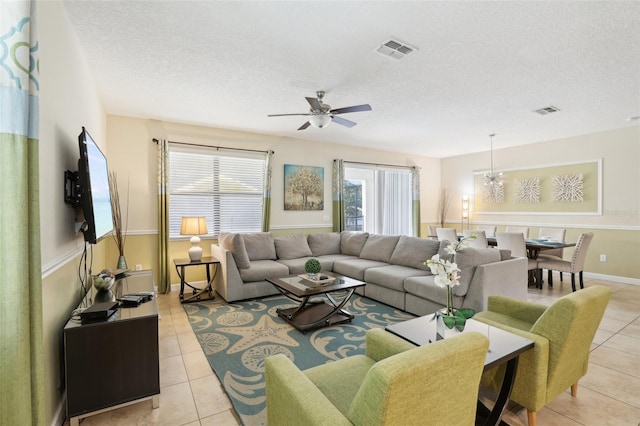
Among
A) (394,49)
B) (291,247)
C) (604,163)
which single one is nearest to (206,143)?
(291,247)

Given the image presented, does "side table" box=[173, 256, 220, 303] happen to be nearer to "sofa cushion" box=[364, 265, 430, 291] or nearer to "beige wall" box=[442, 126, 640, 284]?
"sofa cushion" box=[364, 265, 430, 291]

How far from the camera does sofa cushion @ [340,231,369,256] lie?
5.41 metres

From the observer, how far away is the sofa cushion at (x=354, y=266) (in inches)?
176

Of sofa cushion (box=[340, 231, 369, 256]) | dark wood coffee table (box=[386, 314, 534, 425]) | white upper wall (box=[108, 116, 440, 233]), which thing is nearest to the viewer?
dark wood coffee table (box=[386, 314, 534, 425])

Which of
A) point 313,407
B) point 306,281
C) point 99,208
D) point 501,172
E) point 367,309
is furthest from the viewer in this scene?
point 501,172

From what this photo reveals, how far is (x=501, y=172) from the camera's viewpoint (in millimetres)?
6898

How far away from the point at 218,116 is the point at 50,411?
12.3ft

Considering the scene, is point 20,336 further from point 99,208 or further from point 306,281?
point 306,281

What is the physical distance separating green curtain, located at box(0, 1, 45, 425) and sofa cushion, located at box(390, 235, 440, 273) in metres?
3.80

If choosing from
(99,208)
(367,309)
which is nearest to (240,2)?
(99,208)

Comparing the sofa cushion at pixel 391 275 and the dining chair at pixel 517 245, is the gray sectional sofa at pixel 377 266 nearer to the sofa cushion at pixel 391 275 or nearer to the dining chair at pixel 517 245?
the sofa cushion at pixel 391 275

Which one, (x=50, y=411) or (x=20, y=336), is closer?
(x=20, y=336)

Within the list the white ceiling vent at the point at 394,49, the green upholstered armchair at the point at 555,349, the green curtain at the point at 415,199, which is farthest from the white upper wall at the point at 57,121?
the green curtain at the point at 415,199

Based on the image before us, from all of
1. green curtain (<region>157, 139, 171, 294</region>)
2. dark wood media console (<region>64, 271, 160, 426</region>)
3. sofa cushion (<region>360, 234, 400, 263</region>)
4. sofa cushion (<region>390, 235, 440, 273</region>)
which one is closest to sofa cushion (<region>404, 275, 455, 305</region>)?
sofa cushion (<region>390, 235, 440, 273</region>)
